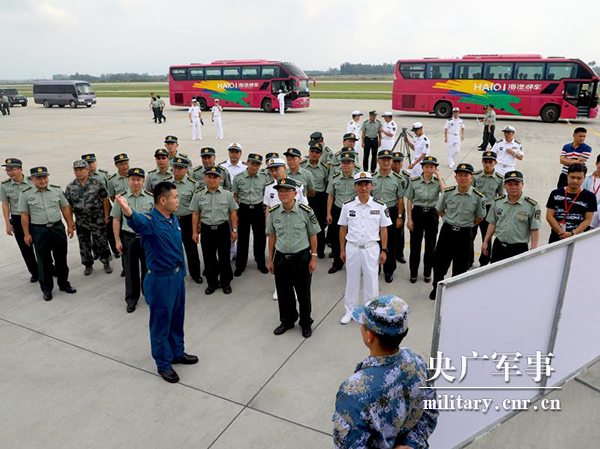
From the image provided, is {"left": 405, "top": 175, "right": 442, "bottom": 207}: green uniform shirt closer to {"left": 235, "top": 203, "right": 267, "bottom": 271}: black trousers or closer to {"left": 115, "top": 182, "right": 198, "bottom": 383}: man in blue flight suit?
{"left": 235, "top": 203, "right": 267, "bottom": 271}: black trousers

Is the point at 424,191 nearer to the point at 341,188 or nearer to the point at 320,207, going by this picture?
the point at 341,188

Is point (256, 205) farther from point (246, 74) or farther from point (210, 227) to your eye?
point (246, 74)

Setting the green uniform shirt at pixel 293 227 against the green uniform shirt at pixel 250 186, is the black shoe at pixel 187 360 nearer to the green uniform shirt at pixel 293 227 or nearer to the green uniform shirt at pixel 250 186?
the green uniform shirt at pixel 293 227

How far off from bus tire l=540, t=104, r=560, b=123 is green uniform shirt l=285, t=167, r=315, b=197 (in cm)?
2017

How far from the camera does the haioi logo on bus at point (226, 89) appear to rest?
2839 centimetres

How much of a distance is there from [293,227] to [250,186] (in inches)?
73.5

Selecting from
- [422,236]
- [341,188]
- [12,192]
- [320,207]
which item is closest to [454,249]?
[422,236]

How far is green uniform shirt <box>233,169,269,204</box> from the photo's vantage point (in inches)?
241

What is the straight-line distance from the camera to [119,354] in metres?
4.32

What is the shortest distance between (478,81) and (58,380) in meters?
23.7

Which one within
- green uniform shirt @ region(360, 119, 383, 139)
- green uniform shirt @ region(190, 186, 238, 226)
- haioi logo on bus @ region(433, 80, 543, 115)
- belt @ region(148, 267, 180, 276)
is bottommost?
belt @ region(148, 267, 180, 276)

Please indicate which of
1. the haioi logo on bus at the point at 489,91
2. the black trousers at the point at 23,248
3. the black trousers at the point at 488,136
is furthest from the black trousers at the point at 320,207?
the haioi logo on bus at the point at 489,91

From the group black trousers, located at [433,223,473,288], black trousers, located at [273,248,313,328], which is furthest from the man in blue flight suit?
black trousers, located at [433,223,473,288]

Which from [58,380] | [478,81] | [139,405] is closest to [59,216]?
[58,380]
